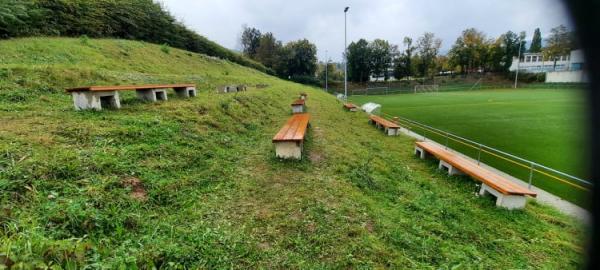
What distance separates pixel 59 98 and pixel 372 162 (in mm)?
6414

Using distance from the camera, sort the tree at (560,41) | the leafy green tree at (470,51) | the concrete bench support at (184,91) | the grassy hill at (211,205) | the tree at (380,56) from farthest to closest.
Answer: the tree at (380,56) → the leafy green tree at (470,51) → the concrete bench support at (184,91) → the grassy hill at (211,205) → the tree at (560,41)

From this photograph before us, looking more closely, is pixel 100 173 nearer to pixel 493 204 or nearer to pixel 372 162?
pixel 372 162

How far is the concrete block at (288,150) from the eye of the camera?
15.8 feet

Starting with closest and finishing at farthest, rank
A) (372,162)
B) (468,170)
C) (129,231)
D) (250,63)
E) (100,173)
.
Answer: (129,231), (100,173), (468,170), (372,162), (250,63)

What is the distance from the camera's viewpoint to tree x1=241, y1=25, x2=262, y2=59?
2206 inches

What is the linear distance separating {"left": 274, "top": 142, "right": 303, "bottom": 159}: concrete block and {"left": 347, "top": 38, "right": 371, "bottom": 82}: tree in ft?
181

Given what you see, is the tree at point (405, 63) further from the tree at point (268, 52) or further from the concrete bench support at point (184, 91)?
the concrete bench support at point (184, 91)

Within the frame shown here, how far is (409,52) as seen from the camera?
2287 inches

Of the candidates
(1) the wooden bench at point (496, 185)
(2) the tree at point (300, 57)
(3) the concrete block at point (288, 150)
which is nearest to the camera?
(1) the wooden bench at point (496, 185)

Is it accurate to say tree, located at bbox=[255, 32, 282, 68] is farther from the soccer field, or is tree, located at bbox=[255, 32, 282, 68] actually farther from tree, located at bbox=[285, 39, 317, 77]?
the soccer field

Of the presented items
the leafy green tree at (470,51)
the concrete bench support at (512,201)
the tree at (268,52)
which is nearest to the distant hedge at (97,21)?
the concrete bench support at (512,201)

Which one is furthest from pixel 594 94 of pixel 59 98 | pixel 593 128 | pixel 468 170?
pixel 59 98

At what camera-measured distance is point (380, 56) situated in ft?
187

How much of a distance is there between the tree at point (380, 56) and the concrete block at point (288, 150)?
55816mm
